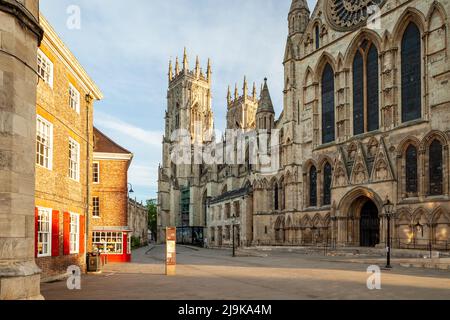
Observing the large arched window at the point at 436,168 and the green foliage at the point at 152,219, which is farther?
the green foliage at the point at 152,219

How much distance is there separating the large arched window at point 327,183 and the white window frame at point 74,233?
87.9 feet

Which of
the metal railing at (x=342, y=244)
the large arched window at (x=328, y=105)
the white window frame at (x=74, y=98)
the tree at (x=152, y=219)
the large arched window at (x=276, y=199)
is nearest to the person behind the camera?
the white window frame at (x=74, y=98)

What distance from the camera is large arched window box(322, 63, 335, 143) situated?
143 ft

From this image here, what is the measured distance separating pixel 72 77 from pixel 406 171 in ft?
83.3

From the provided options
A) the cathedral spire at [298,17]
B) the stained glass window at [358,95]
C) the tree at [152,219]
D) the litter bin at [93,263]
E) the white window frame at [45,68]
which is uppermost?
the cathedral spire at [298,17]

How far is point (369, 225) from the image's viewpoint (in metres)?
39.9

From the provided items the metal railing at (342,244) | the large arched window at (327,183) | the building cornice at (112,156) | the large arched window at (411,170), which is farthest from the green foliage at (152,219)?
the large arched window at (411,170)

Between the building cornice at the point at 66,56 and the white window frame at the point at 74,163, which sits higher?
the building cornice at the point at 66,56

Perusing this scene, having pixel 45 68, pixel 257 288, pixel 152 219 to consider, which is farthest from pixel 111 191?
pixel 152 219

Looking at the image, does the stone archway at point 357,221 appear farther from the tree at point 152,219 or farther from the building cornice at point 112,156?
the tree at point 152,219

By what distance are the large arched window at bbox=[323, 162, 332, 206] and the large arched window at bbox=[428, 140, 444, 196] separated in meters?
11.0

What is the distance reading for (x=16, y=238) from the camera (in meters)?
10.5

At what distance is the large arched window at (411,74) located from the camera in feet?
115
